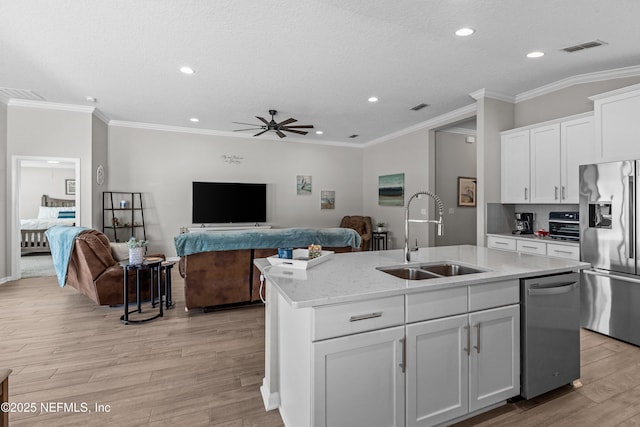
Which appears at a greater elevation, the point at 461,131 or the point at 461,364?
the point at 461,131

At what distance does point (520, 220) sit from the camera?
4.50 metres

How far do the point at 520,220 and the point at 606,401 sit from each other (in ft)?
9.47

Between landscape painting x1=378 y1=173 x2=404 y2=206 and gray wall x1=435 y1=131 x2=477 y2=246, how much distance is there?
2.63 feet

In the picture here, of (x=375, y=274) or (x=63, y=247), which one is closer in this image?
(x=375, y=274)

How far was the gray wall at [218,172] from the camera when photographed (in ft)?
20.8

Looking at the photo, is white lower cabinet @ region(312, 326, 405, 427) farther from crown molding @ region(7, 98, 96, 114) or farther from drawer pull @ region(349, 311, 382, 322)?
crown molding @ region(7, 98, 96, 114)

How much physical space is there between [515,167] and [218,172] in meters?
5.61

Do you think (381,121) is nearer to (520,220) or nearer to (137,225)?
(520,220)

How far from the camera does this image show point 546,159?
12.7 feet

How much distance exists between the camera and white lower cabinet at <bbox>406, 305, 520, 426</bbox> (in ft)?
5.30

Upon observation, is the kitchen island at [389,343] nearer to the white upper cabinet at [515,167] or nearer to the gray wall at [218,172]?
the white upper cabinet at [515,167]

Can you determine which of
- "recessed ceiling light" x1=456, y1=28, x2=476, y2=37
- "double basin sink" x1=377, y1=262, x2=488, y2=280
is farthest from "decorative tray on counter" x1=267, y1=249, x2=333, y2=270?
"recessed ceiling light" x1=456, y1=28, x2=476, y2=37

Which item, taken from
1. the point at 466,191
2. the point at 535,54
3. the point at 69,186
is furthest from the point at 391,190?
the point at 69,186

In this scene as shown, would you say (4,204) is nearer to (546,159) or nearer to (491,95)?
(491,95)
